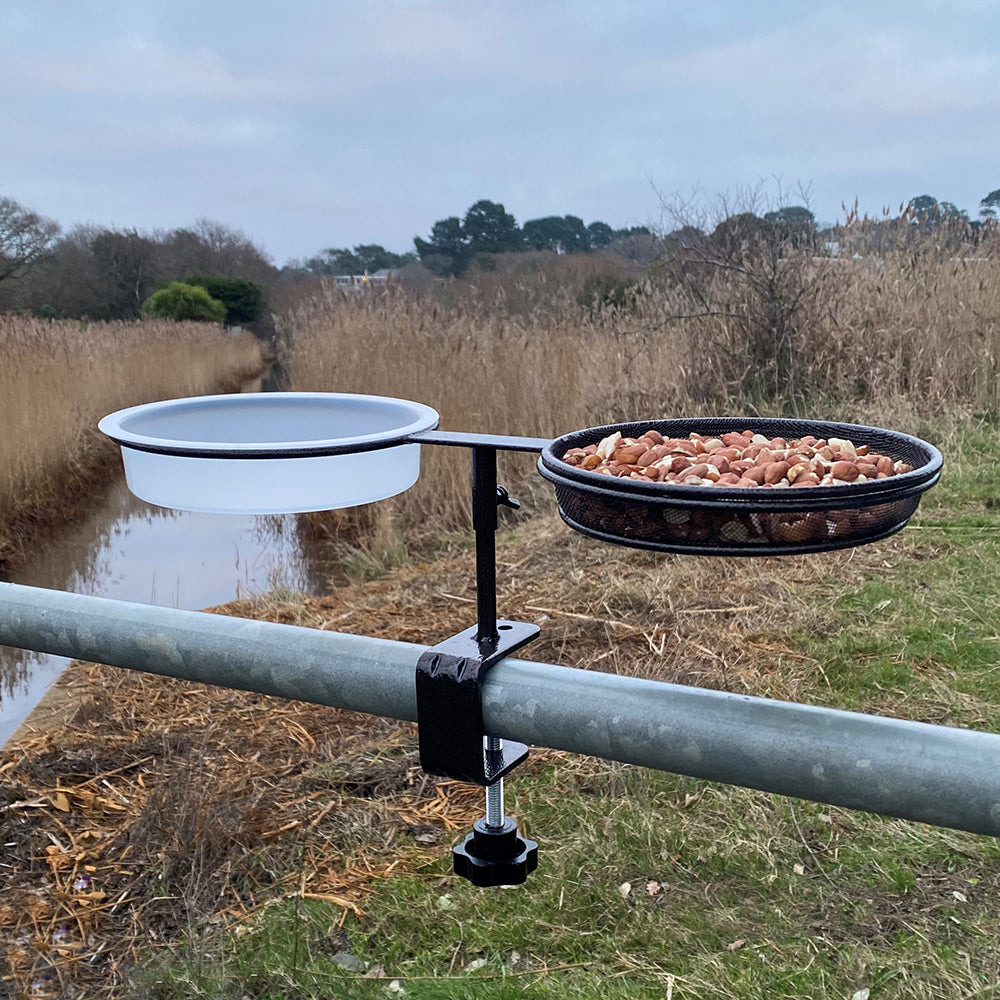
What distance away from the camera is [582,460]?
983 mm

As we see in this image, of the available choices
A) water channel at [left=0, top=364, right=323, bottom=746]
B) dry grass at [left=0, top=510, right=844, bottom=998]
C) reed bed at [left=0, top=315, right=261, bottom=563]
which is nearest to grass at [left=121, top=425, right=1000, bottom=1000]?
dry grass at [left=0, top=510, right=844, bottom=998]

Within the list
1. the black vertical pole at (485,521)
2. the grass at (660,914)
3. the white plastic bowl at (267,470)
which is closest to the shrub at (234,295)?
the grass at (660,914)

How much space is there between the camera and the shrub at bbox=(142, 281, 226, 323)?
19141 mm

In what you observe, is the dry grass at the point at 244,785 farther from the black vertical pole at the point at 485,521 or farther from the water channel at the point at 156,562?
the black vertical pole at the point at 485,521

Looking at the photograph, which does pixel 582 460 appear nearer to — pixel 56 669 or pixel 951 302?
pixel 56 669

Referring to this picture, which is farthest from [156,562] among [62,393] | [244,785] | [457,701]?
Answer: [457,701]

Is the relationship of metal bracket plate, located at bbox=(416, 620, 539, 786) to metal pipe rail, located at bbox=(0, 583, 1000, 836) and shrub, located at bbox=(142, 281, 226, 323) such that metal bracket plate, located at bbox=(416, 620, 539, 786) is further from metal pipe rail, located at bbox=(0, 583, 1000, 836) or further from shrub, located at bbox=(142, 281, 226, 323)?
shrub, located at bbox=(142, 281, 226, 323)

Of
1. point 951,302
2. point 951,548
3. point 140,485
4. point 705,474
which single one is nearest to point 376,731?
point 140,485

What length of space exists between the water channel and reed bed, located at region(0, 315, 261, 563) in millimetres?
326

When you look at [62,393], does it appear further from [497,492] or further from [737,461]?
[737,461]

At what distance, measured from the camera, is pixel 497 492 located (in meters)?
1.03

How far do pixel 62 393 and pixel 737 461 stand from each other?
8.54 metres

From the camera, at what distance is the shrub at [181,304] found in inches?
754

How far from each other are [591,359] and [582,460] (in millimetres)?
5795
